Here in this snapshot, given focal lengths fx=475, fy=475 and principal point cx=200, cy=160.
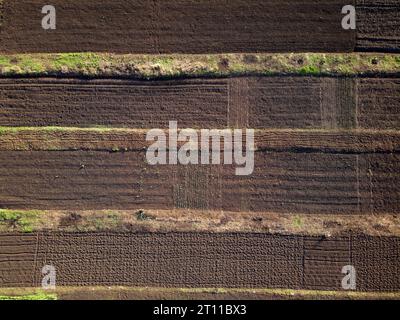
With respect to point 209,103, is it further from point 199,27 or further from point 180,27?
point 180,27

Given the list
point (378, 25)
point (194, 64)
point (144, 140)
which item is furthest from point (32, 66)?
point (378, 25)

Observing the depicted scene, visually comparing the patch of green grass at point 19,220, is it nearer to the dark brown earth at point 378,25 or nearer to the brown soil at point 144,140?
the brown soil at point 144,140

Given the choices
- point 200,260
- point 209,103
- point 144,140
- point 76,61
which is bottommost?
point 200,260

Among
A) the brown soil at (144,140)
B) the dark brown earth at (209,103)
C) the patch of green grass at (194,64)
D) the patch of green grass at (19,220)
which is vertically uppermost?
the patch of green grass at (194,64)

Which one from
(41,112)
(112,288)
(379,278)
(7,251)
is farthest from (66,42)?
(379,278)

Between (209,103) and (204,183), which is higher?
(209,103)

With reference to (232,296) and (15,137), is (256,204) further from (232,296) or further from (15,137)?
(15,137)

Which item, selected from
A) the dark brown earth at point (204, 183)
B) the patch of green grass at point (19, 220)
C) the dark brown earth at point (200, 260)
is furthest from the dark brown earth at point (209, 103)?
the dark brown earth at point (200, 260)
